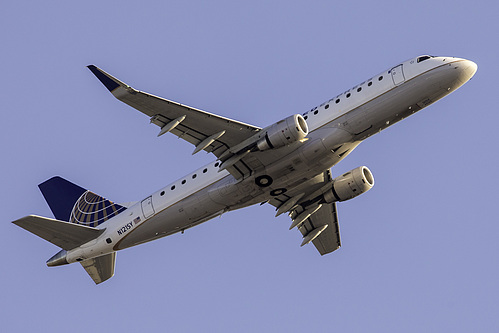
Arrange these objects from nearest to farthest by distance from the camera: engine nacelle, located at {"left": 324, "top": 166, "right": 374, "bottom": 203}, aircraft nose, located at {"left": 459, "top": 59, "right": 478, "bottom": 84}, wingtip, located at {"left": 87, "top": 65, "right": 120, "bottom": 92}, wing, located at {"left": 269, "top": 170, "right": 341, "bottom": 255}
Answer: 1. wingtip, located at {"left": 87, "top": 65, "right": 120, "bottom": 92}
2. aircraft nose, located at {"left": 459, "top": 59, "right": 478, "bottom": 84}
3. engine nacelle, located at {"left": 324, "top": 166, "right": 374, "bottom": 203}
4. wing, located at {"left": 269, "top": 170, "right": 341, "bottom": 255}

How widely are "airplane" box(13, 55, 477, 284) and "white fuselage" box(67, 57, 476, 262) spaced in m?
0.05

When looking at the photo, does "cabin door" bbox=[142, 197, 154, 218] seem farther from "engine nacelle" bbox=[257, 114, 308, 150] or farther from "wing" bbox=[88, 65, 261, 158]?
"engine nacelle" bbox=[257, 114, 308, 150]

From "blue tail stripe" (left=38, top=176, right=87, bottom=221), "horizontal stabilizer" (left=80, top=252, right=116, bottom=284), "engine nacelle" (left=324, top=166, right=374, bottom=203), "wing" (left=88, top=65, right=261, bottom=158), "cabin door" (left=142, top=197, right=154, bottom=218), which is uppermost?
"blue tail stripe" (left=38, top=176, right=87, bottom=221)

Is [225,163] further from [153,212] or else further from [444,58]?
[444,58]

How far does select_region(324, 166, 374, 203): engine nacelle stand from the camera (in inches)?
1850

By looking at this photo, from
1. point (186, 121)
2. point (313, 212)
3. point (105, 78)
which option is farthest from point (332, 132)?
point (105, 78)

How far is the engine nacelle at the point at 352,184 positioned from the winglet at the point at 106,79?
627 inches

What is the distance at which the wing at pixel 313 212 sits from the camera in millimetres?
47938

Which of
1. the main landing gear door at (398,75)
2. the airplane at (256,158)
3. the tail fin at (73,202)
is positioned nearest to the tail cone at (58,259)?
the airplane at (256,158)

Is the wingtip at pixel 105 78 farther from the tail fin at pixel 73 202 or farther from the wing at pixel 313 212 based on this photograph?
the wing at pixel 313 212

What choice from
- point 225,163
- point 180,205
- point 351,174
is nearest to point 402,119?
point 351,174

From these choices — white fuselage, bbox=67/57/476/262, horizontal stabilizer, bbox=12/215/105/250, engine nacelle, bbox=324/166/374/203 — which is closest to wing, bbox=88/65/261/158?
white fuselage, bbox=67/57/476/262

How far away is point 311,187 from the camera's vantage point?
48000 millimetres

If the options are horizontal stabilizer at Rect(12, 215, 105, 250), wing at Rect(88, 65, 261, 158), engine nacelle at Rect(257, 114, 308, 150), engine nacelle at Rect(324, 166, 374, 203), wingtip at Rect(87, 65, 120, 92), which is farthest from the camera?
engine nacelle at Rect(324, 166, 374, 203)
